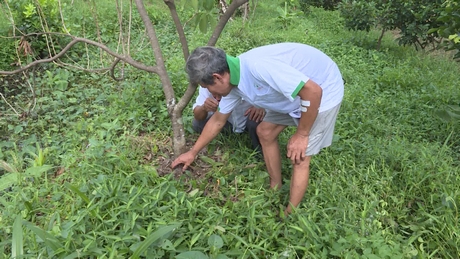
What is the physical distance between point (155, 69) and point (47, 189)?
105 cm

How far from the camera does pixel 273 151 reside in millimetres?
2537

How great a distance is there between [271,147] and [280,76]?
74 centimetres

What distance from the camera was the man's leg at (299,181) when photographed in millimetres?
2279

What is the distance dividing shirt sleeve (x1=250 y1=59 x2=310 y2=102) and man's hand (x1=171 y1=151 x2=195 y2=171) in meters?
0.77

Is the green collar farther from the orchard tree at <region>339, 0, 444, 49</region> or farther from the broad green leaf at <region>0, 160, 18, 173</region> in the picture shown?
the orchard tree at <region>339, 0, 444, 49</region>

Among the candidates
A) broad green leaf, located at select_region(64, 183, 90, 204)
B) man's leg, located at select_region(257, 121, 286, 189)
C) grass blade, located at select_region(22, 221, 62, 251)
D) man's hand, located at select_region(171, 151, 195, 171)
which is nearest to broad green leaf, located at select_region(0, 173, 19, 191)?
broad green leaf, located at select_region(64, 183, 90, 204)

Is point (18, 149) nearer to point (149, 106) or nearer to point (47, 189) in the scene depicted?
point (47, 189)

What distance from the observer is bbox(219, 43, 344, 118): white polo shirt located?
6.51 ft

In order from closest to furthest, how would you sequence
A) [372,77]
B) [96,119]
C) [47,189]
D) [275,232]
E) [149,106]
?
[275,232], [47,189], [96,119], [149,106], [372,77]

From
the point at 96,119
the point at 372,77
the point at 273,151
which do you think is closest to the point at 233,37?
the point at 372,77

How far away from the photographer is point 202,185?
2502 millimetres

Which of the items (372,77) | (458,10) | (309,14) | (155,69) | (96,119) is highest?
(458,10)

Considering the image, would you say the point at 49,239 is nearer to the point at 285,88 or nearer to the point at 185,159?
the point at 185,159

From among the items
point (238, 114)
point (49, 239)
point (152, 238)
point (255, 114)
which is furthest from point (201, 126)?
point (49, 239)
